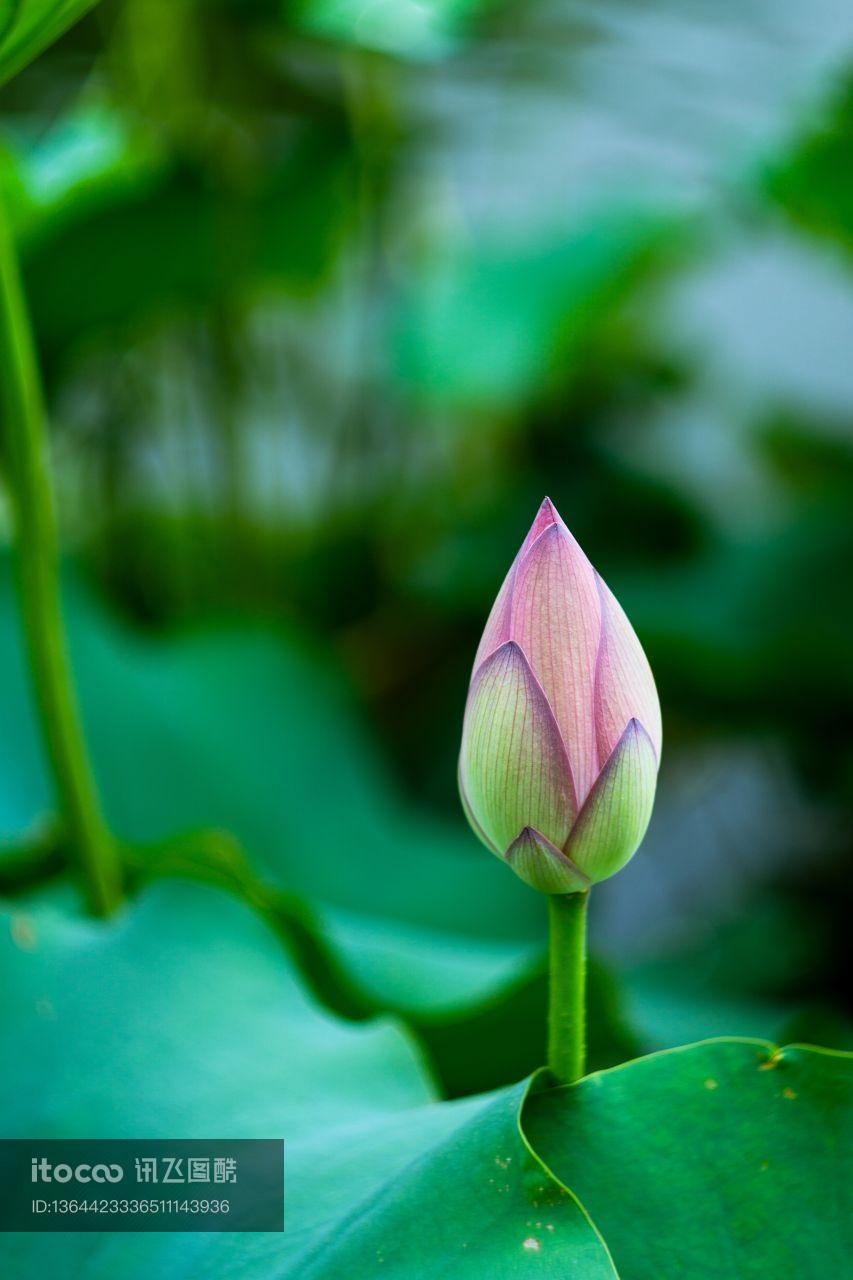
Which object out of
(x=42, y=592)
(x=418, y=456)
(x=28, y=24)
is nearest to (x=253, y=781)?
(x=42, y=592)

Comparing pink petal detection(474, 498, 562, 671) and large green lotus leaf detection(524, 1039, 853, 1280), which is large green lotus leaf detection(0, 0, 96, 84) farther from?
large green lotus leaf detection(524, 1039, 853, 1280)

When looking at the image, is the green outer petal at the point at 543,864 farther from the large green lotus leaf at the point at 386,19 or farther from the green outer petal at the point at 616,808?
the large green lotus leaf at the point at 386,19

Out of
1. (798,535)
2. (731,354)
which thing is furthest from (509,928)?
(731,354)

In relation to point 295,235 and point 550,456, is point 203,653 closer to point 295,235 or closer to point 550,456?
point 295,235

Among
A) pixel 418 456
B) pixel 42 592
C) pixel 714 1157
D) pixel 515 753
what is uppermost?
pixel 418 456

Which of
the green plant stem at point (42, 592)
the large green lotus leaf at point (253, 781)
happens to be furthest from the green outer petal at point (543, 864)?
the large green lotus leaf at point (253, 781)

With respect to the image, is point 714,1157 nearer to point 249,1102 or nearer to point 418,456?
point 249,1102

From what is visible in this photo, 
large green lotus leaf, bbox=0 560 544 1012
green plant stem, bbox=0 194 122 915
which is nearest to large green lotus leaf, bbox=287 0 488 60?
large green lotus leaf, bbox=0 560 544 1012
